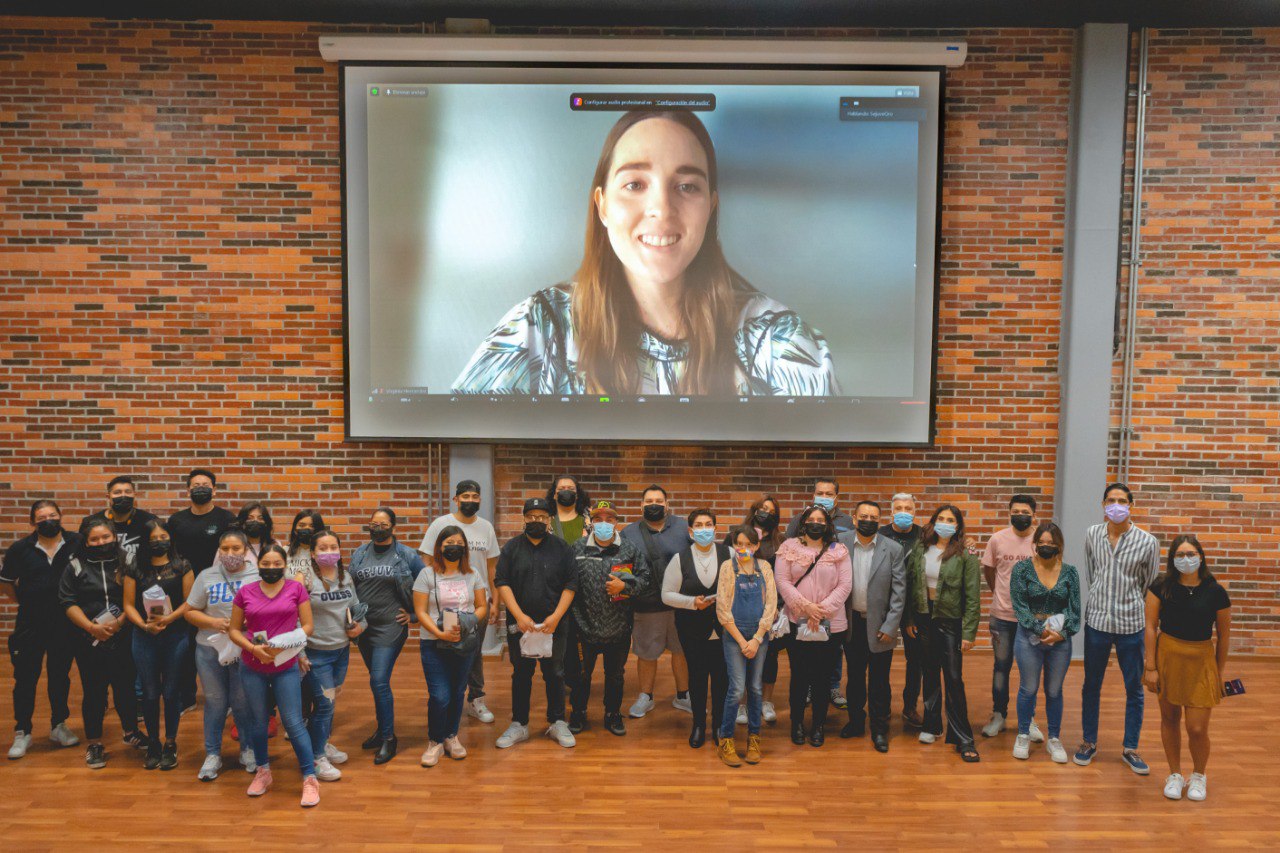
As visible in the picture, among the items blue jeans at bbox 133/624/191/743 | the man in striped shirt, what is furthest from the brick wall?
blue jeans at bbox 133/624/191/743

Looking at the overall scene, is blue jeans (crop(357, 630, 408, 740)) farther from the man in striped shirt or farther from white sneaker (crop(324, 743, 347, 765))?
the man in striped shirt

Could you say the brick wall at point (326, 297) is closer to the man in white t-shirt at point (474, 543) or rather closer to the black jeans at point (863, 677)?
the man in white t-shirt at point (474, 543)

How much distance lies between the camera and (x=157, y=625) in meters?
5.09

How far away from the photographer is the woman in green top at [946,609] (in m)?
5.39

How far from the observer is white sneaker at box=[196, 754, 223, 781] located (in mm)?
5043

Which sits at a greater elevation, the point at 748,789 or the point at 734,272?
the point at 734,272

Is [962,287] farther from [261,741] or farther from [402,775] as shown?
[261,741]

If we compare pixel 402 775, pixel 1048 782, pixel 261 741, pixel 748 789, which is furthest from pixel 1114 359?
pixel 261 741

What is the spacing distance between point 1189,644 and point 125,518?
6.04 m

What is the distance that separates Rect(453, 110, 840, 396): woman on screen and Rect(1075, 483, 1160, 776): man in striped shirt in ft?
7.49

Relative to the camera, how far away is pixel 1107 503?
540cm

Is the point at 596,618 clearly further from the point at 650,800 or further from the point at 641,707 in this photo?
the point at 650,800

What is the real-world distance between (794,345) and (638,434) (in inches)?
53.7

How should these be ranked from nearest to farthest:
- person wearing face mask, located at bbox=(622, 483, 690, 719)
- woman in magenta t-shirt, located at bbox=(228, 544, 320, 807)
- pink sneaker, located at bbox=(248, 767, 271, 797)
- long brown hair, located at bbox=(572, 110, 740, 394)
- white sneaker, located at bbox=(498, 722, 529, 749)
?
woman in magenta t-shirt, located at bbox=(228, 544, 320, 807) < pink sneaker, located at bbox=(248, 767, 271, 797) < white sneaker, located at bbox=(498, 722, 529, 749) < person wearing face mask, located at bbox=(622, 483, 690, 719) < long brown hair, located at bbox=(572, 110, 740, 394)
